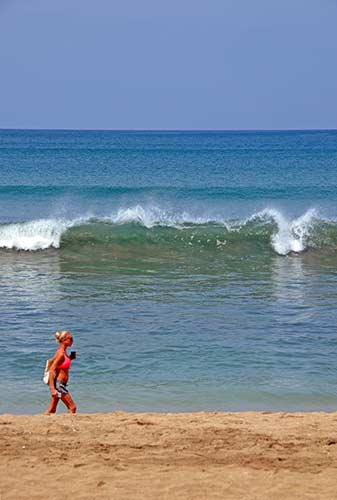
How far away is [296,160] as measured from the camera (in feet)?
204

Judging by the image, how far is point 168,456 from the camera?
7.51 meters

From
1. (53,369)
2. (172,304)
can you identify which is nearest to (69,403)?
(53,369)

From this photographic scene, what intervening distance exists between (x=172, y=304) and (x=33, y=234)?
9366 millimetres

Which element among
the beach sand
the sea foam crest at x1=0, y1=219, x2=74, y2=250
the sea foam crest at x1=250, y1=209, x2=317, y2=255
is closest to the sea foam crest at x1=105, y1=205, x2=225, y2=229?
the sea foam crest at x1=250, y1=209, x2=317, y2=255

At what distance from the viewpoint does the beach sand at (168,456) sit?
6875mm

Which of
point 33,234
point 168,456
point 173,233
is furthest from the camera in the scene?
point 173,233

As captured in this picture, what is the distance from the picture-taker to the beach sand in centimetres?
688

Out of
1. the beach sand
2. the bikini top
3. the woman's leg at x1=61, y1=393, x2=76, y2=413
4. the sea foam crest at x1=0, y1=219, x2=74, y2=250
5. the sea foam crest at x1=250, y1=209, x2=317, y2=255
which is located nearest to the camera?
the beach sand

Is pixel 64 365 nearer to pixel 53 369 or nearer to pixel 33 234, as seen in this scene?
pixel 53 369

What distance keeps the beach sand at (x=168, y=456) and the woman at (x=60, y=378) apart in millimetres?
328

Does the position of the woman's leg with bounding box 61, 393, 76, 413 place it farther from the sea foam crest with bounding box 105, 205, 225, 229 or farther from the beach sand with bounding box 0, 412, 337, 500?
the sea foam crest with bounding box 105, 205, 225, 229

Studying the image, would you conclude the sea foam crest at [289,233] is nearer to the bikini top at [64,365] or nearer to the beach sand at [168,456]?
the bikini top at [64,365]

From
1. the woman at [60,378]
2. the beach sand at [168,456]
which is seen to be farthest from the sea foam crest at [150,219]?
the beach sand at [168,456]

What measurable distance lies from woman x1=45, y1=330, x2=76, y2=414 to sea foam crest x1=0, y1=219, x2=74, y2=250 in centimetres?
1306
